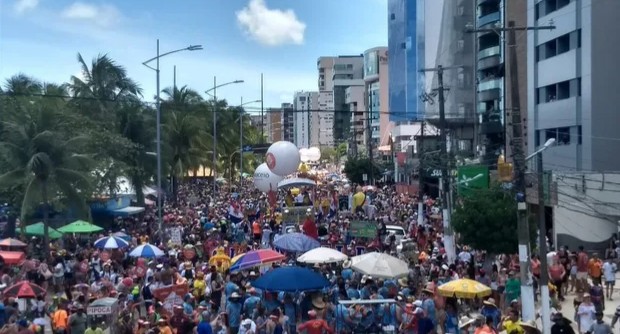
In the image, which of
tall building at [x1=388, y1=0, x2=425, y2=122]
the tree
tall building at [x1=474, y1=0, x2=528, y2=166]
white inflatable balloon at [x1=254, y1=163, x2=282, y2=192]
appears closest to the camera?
the tree

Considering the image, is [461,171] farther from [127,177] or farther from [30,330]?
[30,330]

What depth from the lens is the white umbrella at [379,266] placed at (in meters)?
18.3

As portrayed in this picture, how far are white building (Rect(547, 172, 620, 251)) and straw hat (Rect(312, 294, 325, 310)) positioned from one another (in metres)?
15.1

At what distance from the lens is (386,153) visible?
107438mm

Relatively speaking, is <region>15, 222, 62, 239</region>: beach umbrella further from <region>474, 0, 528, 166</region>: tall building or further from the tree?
<region>474, 0, 528, 166</region>: tall building

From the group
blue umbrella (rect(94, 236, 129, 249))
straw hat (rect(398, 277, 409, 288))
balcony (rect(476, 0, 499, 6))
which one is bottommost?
straw hat (rect(398, 277, 409, 288))

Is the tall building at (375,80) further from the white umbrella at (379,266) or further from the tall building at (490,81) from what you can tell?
the white umbrella at (379,266)

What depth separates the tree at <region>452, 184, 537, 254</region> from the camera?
25359mm

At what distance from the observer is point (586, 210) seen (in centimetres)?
3034

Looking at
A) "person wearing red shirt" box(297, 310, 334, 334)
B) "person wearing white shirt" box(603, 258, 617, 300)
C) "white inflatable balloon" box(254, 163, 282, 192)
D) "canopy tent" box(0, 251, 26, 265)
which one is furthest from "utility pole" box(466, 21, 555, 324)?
"white inflatable balloon" box(254, 163, 282, 192)

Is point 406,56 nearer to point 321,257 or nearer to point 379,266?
point 321,257

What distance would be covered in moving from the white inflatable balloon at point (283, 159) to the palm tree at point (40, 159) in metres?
15.7

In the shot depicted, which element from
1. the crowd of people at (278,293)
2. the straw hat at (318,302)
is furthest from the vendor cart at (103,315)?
the straw hat at (318,302)

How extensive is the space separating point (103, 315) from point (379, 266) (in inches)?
239
